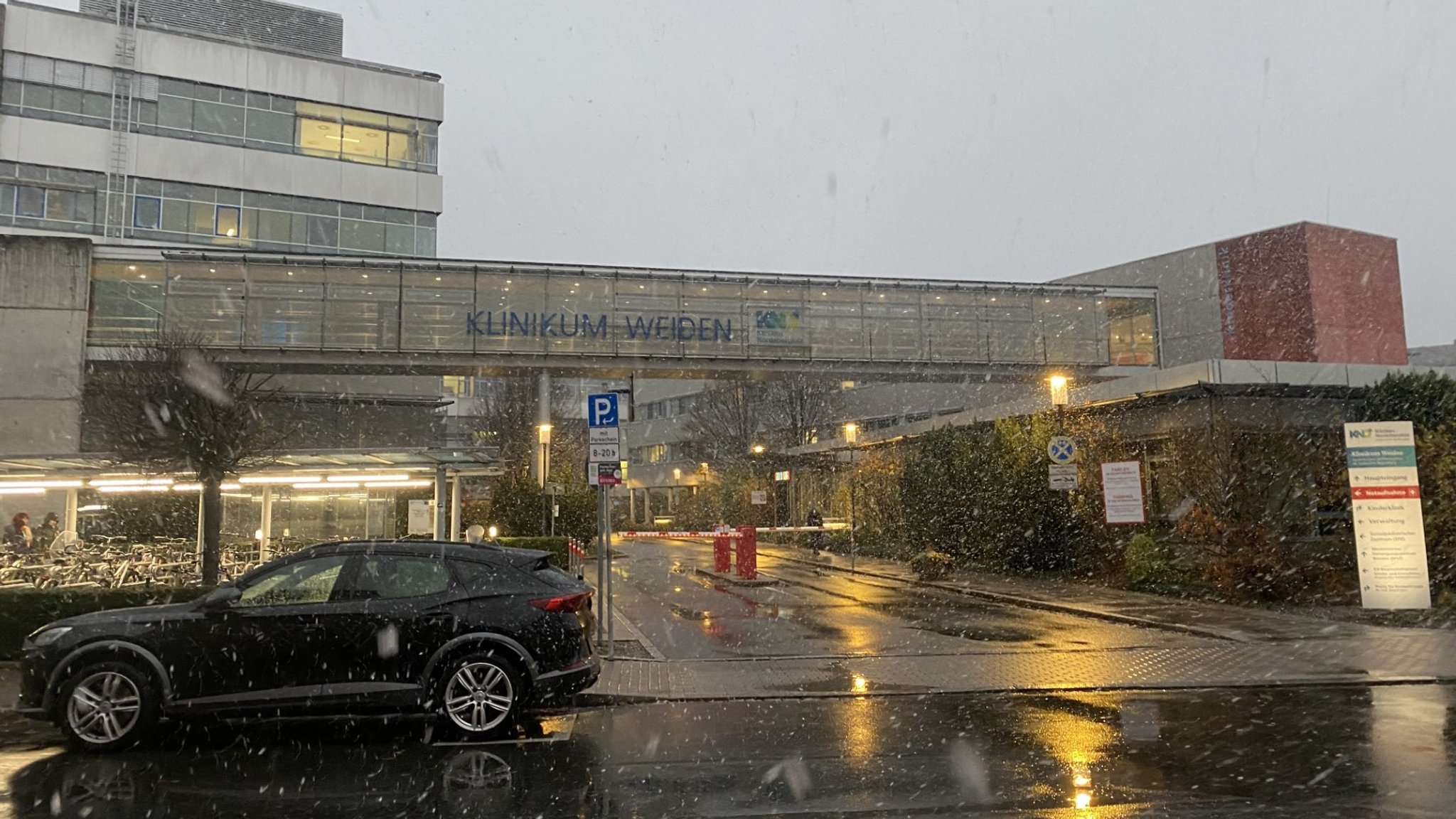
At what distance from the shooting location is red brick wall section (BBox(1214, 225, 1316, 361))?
40906 mm

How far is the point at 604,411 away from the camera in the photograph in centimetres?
1177

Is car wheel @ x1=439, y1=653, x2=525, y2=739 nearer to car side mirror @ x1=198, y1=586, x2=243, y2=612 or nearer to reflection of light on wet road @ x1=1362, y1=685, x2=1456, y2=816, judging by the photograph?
car side mirror @ x1=198, y1=586, x2=243, y2=612

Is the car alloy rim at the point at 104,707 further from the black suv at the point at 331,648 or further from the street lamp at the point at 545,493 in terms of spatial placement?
the street lamp at the point at 545,493

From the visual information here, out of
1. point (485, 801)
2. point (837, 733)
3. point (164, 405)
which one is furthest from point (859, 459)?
point (485, 801)

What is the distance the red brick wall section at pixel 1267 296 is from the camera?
40.9m

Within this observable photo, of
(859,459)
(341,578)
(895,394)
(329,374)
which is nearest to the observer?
(341,578)

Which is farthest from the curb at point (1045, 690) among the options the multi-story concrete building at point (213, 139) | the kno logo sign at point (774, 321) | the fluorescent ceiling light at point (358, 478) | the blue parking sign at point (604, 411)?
the multi-story concrete building at point (213, 139)

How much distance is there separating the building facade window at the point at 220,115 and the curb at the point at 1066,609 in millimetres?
28202

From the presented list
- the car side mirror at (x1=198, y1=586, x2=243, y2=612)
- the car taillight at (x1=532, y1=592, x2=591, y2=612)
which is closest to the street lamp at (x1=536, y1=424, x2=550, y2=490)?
the car taillight at (x1=532, y1=592, x2=591, y2=612)

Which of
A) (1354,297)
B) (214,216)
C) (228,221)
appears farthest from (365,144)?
(1354,297)

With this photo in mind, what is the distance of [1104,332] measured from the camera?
42.0 meters

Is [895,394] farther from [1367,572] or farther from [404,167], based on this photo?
[1367,572]

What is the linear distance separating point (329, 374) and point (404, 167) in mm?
10198

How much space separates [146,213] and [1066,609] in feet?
118
